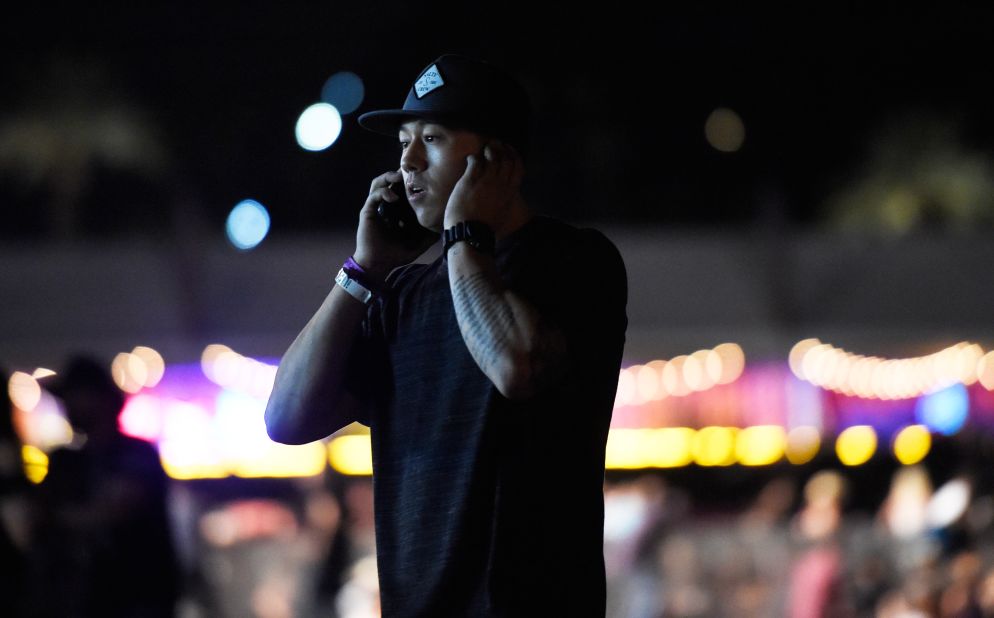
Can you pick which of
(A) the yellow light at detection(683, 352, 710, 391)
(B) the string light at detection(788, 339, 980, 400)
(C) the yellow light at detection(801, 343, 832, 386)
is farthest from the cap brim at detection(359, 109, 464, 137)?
(C) the yellow light at detection(801, 343, 832, 386)

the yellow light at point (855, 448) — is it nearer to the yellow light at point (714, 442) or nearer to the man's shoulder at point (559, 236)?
the yellow light at point (714, 442)

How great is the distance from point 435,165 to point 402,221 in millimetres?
128

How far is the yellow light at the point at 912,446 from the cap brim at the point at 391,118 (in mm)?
8105

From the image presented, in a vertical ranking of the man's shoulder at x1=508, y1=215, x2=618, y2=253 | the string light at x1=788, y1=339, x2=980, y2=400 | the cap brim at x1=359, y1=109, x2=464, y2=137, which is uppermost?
the cap brim at x1=359, y1=109, x2=464, y2=137

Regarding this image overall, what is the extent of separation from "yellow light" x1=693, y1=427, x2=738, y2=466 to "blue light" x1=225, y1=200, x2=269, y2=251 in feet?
26.6

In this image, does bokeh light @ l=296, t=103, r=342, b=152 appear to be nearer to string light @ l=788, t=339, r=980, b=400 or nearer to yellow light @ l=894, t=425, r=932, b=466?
yellow light @ l=894, t=425, r=932, b=466

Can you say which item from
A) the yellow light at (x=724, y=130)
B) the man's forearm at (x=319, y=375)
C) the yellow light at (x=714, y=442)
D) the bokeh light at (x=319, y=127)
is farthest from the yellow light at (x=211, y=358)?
the man's forearm at (x=319, y=375)

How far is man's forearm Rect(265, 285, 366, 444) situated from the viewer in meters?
2.18

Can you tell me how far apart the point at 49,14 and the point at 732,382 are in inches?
456

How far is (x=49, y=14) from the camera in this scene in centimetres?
2114

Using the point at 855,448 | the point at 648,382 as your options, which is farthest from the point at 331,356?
the point at 648,382

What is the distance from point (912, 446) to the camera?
9961 millimetres

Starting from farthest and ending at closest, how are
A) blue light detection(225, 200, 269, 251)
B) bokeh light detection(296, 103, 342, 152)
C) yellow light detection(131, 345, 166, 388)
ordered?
blue light detection(225, 200, 269, 251)
yellow light detection(131, 345, 166, 388)
bokeh light detection(296, 103, 342, 152)

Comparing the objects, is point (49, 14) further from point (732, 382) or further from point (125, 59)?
point (732, 382)
